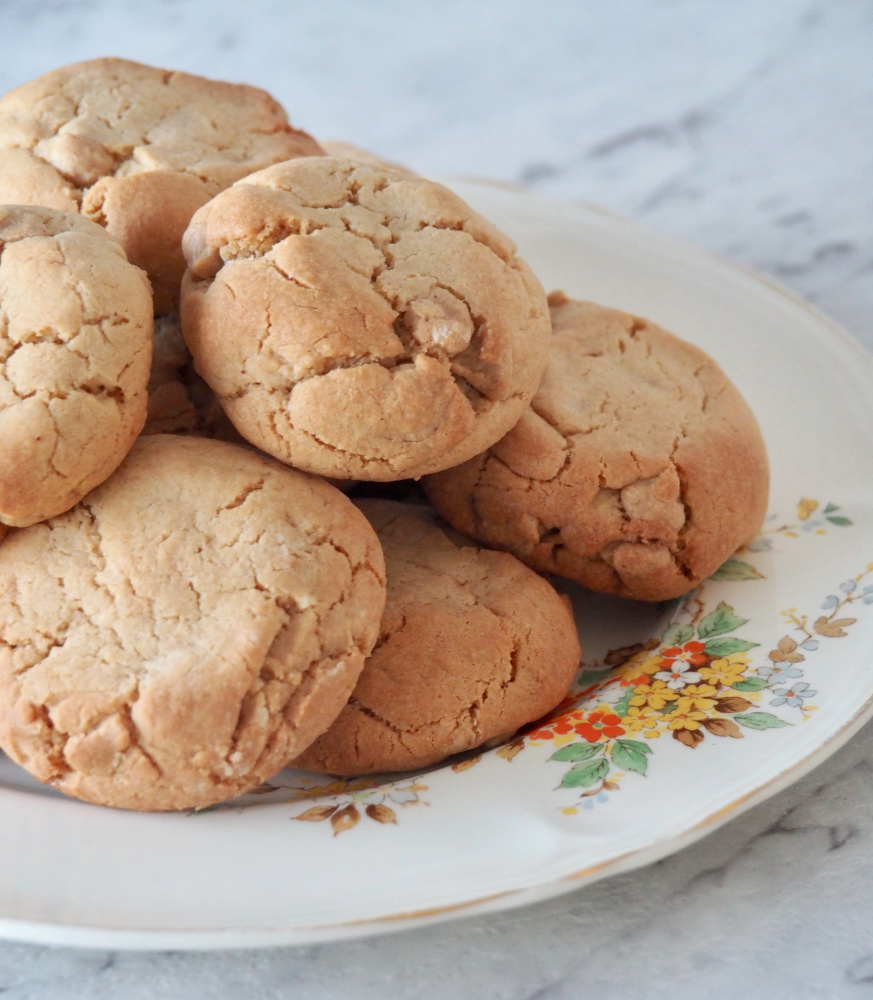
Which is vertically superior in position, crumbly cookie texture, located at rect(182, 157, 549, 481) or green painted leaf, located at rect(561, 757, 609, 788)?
crumbly cookie texture, located at rect(182, 157, 549, 481)

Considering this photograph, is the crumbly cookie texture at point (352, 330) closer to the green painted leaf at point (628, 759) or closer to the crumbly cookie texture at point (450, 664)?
the crumbly cookie texture at point (450, 664)

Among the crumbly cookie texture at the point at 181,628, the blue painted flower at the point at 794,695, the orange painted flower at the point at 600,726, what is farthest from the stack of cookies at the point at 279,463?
the blue painted flower at the point at 794,695

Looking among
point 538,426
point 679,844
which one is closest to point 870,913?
point 679,844

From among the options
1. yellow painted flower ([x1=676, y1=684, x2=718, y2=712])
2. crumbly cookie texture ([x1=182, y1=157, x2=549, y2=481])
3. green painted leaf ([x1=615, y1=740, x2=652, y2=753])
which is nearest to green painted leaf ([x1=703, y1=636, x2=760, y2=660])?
yellow painted flower ([x1=676, y1=684, x2=718, y2=712])

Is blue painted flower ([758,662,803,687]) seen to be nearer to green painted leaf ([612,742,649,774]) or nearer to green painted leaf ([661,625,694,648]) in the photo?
green painted leaf ([661,625,694,648])

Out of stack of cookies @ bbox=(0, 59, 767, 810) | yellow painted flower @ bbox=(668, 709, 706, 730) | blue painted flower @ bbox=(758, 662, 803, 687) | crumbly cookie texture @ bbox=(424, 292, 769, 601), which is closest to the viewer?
stack of cookies @ bbox=(0, 59, 767, 810)

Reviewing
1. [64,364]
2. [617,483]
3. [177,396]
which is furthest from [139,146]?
[617,483]

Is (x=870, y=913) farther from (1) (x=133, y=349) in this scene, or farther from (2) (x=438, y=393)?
(1) (x=133, y=349)

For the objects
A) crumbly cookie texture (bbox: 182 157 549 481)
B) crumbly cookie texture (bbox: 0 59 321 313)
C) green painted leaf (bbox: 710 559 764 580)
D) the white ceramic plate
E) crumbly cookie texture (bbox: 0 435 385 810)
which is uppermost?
crumbly cookie texture (bbox: 0 59 321 313)
